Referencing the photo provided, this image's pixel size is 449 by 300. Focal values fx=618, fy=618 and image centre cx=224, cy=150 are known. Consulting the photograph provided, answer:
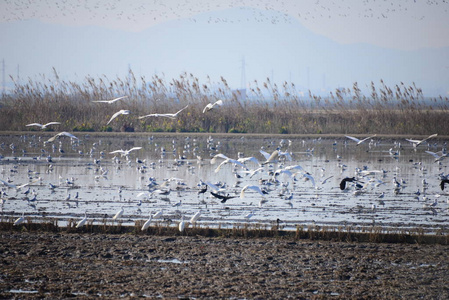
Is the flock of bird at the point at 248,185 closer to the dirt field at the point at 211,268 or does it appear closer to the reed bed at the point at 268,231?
the reed bed at the point at 268,231

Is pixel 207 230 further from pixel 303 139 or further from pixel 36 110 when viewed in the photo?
pixel 36 110

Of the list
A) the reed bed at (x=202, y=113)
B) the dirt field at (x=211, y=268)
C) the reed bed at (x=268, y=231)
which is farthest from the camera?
the reed bed at (x=202, y=113)

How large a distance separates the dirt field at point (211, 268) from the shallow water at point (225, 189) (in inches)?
57.7

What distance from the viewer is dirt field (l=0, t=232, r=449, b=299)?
8133 millimetres

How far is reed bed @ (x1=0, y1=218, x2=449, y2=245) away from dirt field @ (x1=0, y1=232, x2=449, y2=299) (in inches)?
9.5

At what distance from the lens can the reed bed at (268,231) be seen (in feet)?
36.9

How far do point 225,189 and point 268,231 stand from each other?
5.50 m

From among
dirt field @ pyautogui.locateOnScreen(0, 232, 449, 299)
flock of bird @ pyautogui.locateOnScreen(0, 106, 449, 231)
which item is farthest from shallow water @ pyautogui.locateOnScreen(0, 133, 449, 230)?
dirt field @ pyautogui.locateOnScreen(0, 232, 449, 299)

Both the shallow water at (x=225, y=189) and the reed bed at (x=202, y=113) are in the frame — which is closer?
the shallow water at (x=225, y=189)

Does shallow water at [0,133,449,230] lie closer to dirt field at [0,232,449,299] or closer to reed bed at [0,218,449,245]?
reed bed at [0,218,449,245]

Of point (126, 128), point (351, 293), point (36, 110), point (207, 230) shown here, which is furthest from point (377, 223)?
point (36, 110)

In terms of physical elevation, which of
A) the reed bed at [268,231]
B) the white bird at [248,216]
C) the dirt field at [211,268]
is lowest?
the dirt field at [211,268]

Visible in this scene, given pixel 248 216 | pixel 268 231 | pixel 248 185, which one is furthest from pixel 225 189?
pixel 268 231

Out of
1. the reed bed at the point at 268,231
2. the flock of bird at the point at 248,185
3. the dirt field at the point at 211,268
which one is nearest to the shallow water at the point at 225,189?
the flock of bird at the point at 248,185
